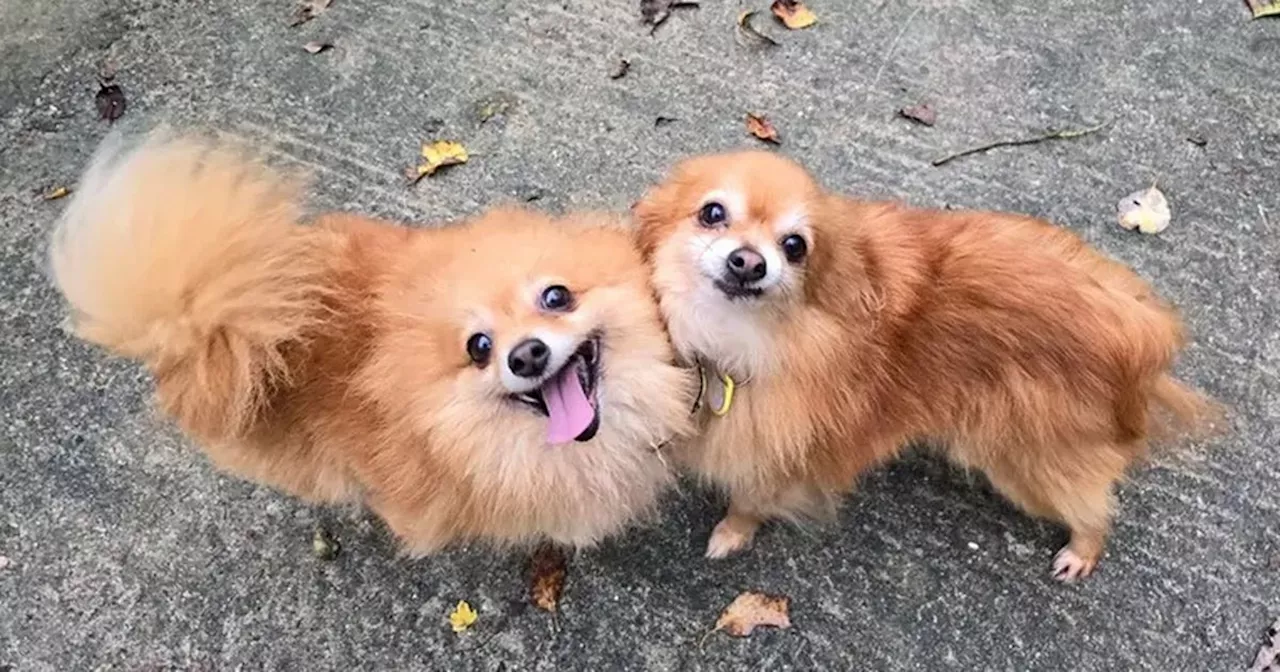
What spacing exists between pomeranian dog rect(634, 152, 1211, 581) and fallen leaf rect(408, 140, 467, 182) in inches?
49.9

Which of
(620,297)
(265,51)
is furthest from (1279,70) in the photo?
(265,51)

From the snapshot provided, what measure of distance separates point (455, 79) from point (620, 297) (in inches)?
69.6

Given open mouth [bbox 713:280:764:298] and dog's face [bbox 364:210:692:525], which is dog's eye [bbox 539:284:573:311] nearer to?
dog's face [bbox 364:210:692:525]

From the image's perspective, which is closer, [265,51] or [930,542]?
[930,542]

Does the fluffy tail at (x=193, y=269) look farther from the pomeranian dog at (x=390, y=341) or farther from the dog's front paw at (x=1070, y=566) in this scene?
the dog's front paw at (x=1070, y=566)

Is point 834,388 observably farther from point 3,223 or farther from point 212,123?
point 3,223

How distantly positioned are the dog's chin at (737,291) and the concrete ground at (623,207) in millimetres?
922

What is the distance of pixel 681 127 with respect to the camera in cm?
371

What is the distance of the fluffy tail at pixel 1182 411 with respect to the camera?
281 cm

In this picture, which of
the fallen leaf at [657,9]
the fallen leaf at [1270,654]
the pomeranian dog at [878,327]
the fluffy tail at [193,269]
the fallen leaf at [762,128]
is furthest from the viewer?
the fallen leaf at [657,9]

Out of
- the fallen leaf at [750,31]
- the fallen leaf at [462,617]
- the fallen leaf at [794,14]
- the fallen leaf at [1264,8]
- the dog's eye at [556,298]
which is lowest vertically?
the fallen leaf at [462,617]

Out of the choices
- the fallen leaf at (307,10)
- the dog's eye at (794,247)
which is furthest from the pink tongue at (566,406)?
the fallen leaf at (307,10)

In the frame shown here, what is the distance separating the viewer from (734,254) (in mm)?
2258

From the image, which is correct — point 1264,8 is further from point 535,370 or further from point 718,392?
point 535,370
